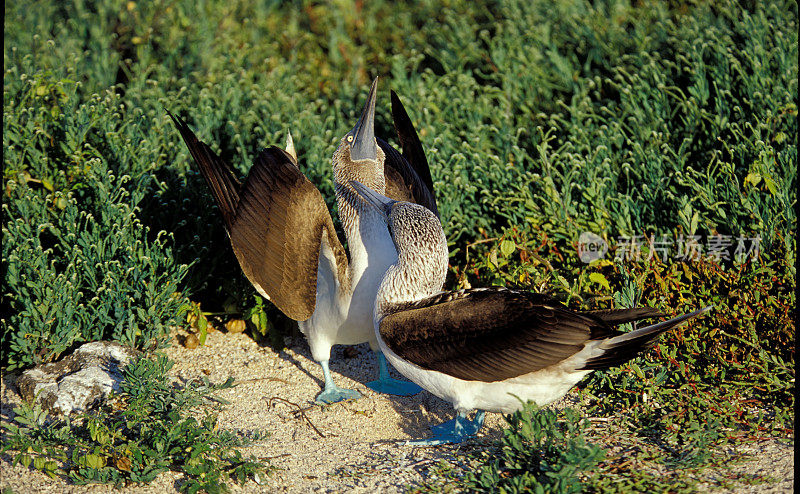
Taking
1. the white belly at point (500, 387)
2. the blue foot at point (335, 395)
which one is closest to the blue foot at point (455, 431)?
the white belly at point (500, 387)

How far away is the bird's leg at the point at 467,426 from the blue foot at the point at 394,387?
48cm

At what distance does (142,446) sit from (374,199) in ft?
5.44

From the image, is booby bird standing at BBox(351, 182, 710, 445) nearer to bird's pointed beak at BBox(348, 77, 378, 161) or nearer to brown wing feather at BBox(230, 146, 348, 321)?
brown wing feather at BBox(230, 146, 348, 321)

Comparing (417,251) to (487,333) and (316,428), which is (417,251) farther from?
(316,428)

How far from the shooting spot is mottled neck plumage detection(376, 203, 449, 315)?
4.00m

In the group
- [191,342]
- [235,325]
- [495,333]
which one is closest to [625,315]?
[495,333]

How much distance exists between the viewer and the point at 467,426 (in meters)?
4.07

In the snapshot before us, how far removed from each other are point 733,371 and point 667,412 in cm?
51

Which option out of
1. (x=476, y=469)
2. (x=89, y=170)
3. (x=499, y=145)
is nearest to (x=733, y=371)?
(x=476, y=469)

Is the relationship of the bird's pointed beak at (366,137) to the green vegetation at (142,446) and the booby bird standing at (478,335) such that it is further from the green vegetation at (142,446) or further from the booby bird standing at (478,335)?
the green vegetation at (142,446)

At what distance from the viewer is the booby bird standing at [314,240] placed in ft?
14.1

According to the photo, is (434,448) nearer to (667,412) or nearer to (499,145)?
(667,412)

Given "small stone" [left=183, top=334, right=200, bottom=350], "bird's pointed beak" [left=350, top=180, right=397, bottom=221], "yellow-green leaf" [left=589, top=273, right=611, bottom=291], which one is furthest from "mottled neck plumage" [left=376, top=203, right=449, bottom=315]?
"small stone" [left=183, top=334, right=200, bottom=350]

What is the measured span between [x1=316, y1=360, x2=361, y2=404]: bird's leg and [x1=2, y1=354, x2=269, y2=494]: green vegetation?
72cm
